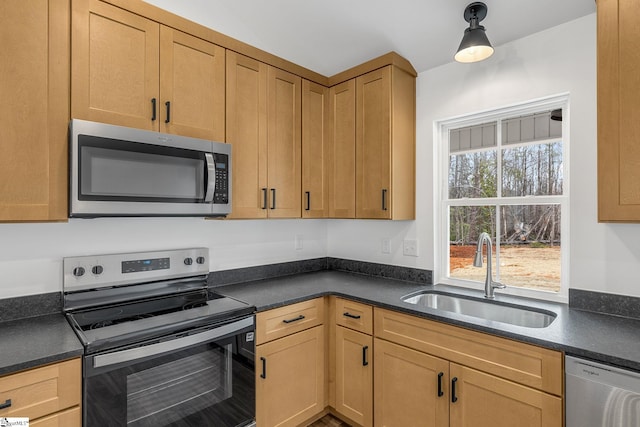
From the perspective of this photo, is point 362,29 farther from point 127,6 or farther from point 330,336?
point 330,336

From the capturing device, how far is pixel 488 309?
202cm

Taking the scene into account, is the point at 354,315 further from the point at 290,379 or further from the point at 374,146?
the point at 374,146

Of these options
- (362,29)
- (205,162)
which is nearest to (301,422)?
(205,162)

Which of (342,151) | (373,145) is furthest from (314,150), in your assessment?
(373,145)

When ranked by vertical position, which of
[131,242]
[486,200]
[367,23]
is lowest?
[131,242]

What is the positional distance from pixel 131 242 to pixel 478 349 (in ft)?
6.36

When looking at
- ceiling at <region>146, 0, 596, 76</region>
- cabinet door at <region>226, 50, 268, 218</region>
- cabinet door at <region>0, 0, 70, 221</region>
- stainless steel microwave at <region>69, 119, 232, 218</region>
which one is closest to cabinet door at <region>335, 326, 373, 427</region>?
cabinet door at <region>226, 50, 268, 218</region>

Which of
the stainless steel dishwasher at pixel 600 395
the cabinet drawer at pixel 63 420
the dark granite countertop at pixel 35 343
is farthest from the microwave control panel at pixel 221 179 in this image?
the stainless steel dishwasher at pixel 600 395

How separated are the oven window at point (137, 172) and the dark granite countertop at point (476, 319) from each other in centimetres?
74

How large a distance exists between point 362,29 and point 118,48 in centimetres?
139

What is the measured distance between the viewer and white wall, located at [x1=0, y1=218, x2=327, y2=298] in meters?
1.64

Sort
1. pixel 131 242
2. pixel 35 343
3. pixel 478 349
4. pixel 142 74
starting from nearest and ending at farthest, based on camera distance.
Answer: pixel 35 343
pixel 478 349
pixel 142 74
pixel 131 242

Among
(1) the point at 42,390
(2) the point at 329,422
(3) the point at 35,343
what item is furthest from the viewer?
(2) the point at 329,422

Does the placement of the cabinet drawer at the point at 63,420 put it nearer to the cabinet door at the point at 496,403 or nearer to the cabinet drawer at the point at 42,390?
the cabinet drawer at the point at 42,390
